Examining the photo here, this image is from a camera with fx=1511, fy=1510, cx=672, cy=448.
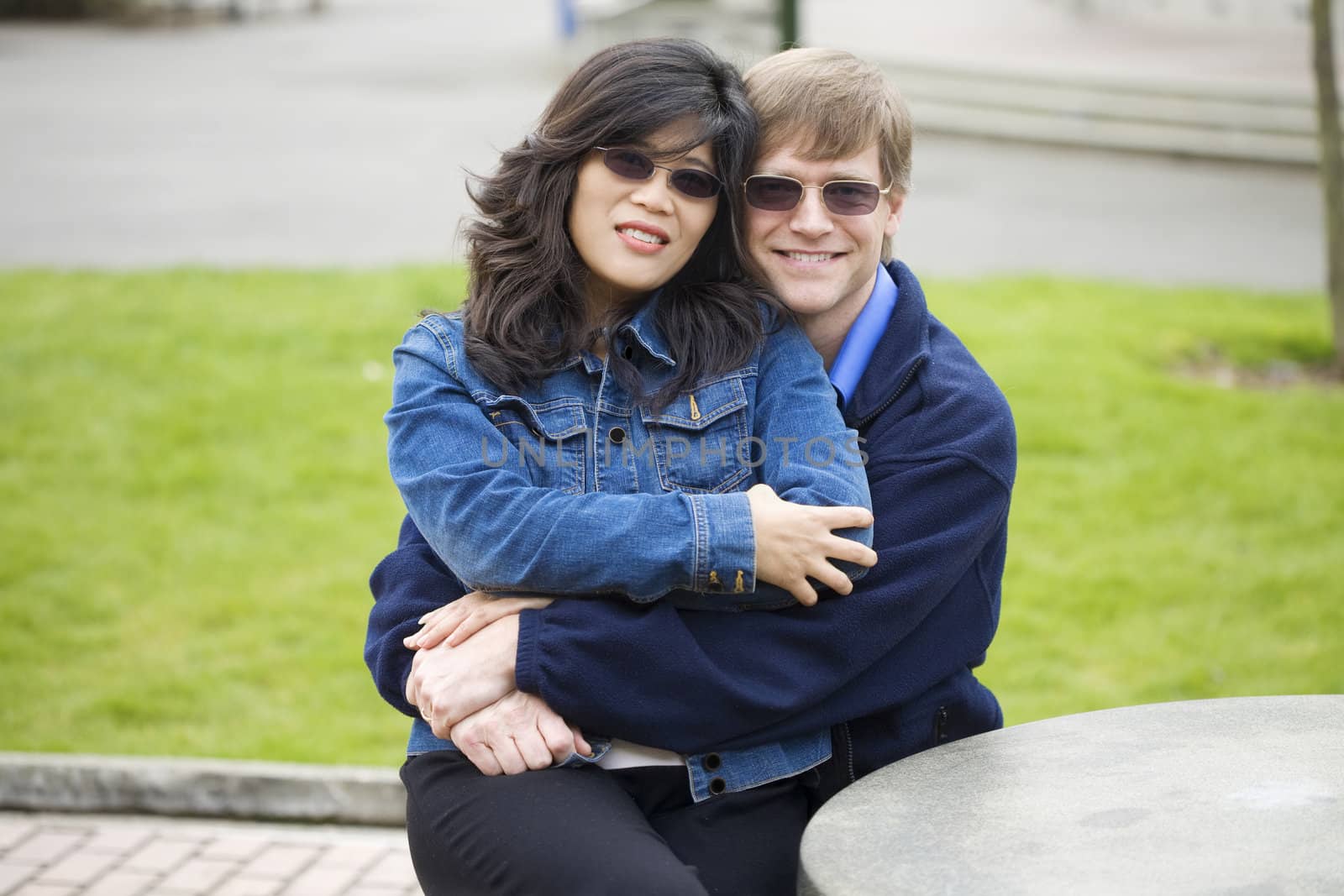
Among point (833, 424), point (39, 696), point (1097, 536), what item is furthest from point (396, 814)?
point (1097, 536)

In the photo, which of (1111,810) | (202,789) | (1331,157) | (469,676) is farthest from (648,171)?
(1331,157)

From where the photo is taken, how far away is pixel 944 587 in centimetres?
255

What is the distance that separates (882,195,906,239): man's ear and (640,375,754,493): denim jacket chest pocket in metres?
0.49

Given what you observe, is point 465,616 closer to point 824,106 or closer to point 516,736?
point 516,736

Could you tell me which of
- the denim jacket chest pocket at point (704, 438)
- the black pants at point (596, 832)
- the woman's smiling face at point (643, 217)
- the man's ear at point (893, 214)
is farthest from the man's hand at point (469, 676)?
the man's ear at point (893, 214)

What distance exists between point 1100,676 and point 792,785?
268cm

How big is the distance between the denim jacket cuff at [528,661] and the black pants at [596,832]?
0.46 feet

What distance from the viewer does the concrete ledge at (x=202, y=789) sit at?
13.9 ft

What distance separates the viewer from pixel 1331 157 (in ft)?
24.4

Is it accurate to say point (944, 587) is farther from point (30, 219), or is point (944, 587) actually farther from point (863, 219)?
point (30, 219)

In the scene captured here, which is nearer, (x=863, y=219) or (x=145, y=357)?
(x=863, y=219)

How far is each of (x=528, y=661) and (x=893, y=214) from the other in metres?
1.18

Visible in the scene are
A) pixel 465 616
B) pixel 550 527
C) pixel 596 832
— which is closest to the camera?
pixel 596 832

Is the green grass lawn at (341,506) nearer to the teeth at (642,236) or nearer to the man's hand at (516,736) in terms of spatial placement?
the man's hand at (516,736)
